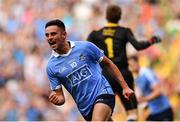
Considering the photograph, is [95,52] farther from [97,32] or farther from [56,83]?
[97,32]

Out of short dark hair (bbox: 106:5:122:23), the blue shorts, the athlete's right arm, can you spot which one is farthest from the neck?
short dark hair (bbox: 106:5:122:23)

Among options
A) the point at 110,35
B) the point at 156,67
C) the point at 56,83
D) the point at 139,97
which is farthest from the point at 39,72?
the point at 56,83

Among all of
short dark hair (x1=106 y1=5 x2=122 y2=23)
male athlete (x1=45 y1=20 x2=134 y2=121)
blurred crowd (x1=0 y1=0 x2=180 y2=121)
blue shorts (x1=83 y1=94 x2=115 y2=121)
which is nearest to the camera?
male athlete (x1=45 y1=20 x2=134 y2=121)

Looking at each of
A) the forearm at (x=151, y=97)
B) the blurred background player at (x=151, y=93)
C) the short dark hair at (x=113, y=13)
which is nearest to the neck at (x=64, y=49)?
the short dark hair at (x=113, y=13)

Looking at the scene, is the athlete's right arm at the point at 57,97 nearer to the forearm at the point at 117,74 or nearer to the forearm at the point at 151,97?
the forearm at the point at 117,74

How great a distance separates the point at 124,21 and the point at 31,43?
2800 mm

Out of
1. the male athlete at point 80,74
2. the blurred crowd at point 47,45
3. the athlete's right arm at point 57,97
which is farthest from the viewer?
the blurred crowd at point 47,45

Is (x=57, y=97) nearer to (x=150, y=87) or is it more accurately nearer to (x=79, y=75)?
(x=79, y=75)

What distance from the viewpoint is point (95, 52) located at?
1040 centimetres

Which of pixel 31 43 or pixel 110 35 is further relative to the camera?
pixel 31 43

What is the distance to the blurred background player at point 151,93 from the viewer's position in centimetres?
1535

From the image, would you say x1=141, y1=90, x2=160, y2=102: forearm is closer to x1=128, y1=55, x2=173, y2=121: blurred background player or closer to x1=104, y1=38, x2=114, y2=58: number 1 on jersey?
x1=128, y1=55, x2=173, y2=121: blurred background player

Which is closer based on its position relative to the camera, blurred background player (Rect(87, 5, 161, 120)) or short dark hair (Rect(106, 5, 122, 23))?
blurred background player (Rect(87, 5, 161, 120))

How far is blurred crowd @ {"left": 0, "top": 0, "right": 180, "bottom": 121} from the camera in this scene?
61.9ft
